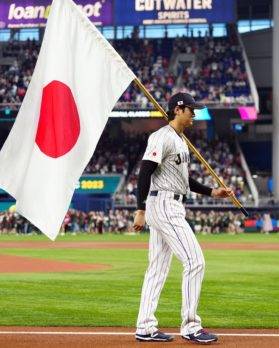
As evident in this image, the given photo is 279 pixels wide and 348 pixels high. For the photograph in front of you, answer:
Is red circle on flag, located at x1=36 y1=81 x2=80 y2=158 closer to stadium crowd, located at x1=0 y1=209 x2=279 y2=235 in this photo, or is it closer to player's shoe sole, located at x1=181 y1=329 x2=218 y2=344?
player's shoe sole, located at x1=181 y1=329 x2=218 y2=344

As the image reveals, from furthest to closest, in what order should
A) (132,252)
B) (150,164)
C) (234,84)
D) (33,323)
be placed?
(234,84)
(132,252)
(33,323)
(150,164)

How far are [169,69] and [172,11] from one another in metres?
4.34

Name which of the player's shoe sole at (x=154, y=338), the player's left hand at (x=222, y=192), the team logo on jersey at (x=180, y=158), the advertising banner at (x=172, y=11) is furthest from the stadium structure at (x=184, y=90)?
the team logo on jersey at (x=180, y=158)

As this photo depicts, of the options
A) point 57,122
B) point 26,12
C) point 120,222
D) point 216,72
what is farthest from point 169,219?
point 26,12

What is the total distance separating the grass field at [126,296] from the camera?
34.3 ft

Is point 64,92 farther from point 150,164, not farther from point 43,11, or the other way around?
point 43,11

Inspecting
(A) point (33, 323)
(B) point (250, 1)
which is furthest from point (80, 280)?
(B) point (250, 1)

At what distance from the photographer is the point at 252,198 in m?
48.2

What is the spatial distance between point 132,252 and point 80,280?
34.1 ft

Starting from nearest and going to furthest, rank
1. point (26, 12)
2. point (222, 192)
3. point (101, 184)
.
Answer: point (222, 192)
point (101, 184)
point (26, 12)

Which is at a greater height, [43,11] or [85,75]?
[43,11]

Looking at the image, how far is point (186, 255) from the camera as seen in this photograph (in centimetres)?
804

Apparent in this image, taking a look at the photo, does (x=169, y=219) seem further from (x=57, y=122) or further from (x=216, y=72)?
(x=216, y=72)

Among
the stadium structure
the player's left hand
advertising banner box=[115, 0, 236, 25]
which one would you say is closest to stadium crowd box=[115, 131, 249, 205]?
the stadium structure
